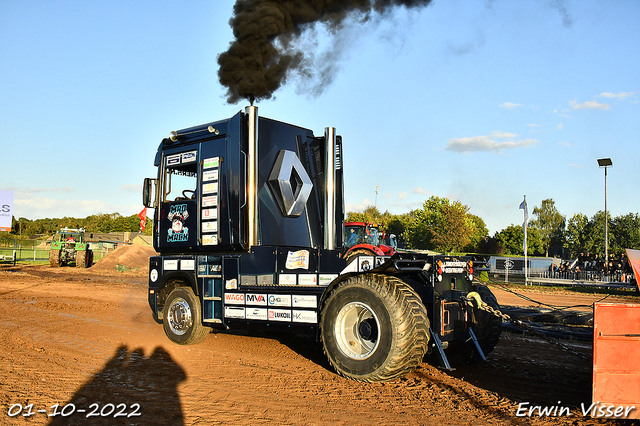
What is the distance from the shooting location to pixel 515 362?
22.8 ft

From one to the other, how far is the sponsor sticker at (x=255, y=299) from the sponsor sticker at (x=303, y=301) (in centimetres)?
54

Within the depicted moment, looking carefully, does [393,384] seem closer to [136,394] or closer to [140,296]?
[136,394]

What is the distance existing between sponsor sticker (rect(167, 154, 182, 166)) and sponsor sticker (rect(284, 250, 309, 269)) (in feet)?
9.15

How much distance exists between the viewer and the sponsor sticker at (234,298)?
7.27 metres

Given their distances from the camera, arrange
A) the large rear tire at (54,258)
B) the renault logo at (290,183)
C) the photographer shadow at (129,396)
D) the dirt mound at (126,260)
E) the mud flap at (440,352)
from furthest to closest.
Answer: the large rear tire at (54,258) < the dirt mound at (126,260) < the renault logo at (290,183) < the mud flap at (440,352) < the photographer shadow at (129,396)

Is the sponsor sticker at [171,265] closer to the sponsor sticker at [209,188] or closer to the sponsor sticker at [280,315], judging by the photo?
the sponsor sticker at [209,188]

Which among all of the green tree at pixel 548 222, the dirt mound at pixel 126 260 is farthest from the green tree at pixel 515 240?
the dirt mound at pixel 126 260

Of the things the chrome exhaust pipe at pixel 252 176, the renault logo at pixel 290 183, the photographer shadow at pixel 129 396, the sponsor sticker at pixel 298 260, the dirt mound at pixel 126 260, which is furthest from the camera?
the dirt mound at pixel 126 260

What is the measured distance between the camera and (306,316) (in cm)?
646

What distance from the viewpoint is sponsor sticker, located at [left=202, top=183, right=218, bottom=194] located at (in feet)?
25.3

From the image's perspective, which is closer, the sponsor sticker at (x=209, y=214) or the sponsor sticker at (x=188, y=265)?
the sponsor sticker at (x=209, y=214)

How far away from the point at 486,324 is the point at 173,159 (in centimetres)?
574

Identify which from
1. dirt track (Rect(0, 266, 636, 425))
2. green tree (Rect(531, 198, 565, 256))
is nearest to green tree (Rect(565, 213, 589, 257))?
green tree (Rect(531, 198, 565, 256))

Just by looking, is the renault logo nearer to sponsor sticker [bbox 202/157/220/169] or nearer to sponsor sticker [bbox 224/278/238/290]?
sponsor sticker [bbox 202/157/220/169]
